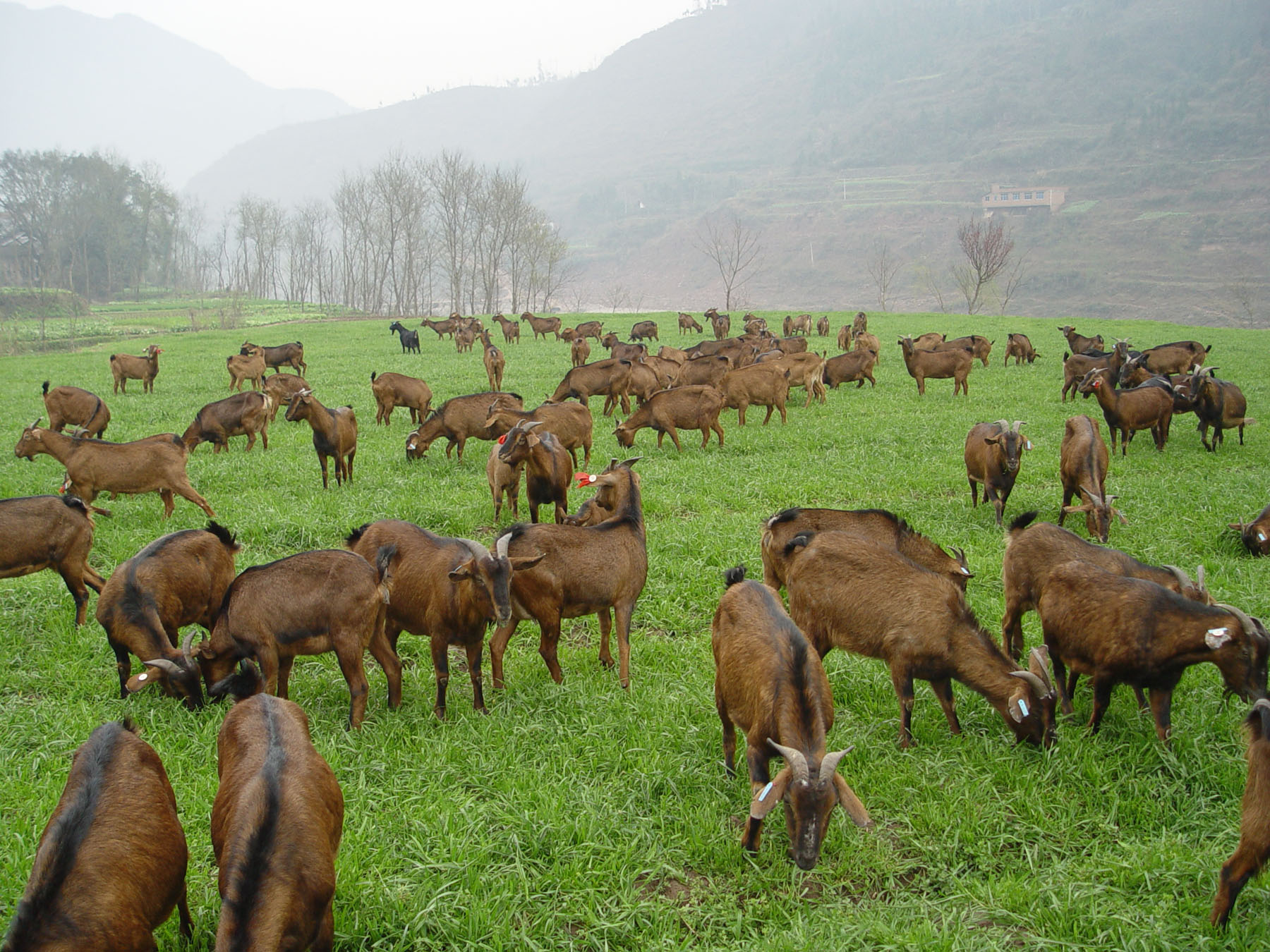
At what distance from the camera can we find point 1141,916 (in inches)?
148

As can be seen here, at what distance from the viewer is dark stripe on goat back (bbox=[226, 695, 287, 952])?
296 centimetres

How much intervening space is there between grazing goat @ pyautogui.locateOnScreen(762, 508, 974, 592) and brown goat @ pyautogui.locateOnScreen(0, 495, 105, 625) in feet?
20.4

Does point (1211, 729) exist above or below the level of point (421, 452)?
below

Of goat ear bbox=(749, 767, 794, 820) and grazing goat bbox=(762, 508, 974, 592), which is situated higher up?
grazing goat bbox=(762, 508, 974, 592)

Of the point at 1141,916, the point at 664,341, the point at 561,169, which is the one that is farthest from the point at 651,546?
the point at 561,169

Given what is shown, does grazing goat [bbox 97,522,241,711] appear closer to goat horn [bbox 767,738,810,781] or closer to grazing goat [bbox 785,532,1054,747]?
goat horn [bbox 767,738,810,781]

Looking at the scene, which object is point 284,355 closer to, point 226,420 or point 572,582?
point 226,420

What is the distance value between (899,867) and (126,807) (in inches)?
147

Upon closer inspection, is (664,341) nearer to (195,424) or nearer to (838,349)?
(838,349)

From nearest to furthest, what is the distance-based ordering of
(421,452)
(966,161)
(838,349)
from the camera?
(421,452) → (838,349) → (966,161)

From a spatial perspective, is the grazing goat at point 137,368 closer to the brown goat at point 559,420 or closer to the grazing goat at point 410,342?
the grazing goat at point 410,342

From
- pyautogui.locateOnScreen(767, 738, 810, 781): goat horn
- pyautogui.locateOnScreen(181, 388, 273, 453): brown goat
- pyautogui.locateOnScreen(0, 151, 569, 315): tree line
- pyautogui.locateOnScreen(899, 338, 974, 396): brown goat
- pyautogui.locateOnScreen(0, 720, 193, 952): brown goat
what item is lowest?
pyautogui.locateOnScreen(0, 720, 193, 952): brown goat

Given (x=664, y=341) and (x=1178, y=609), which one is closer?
(x=1178, y=609)

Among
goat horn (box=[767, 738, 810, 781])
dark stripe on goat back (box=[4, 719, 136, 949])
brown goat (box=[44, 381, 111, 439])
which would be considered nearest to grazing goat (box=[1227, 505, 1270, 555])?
goat horn (box=[767, 738, 810, 781])
